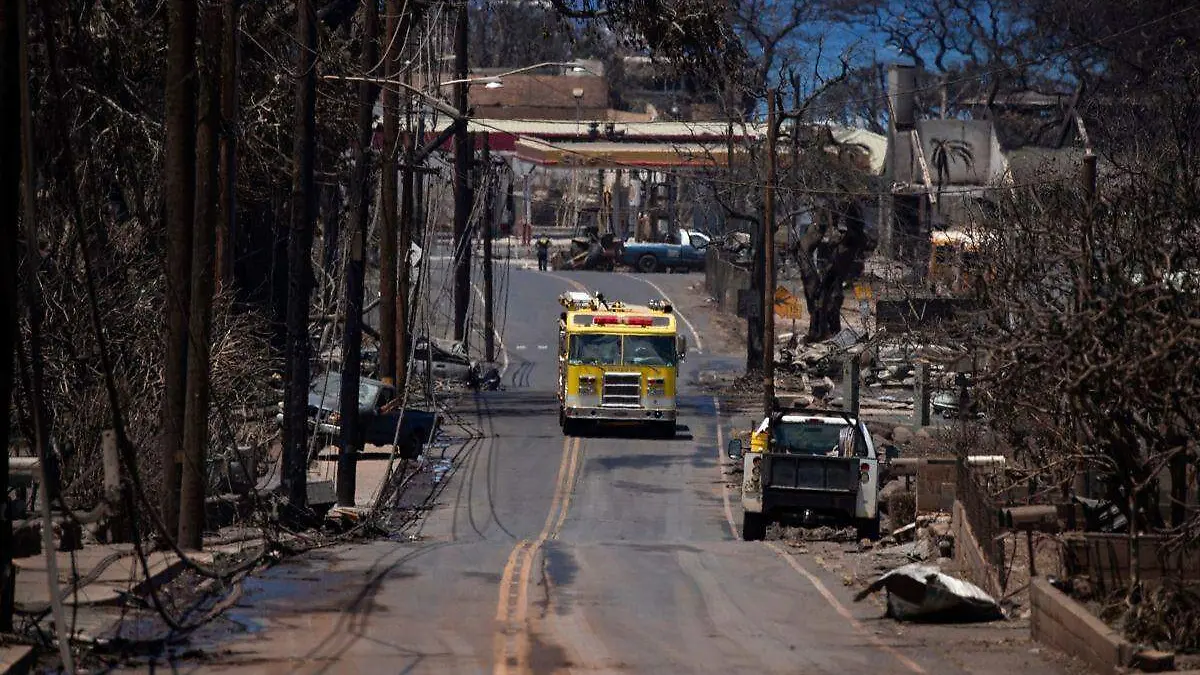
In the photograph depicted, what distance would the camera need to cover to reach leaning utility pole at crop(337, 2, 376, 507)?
24469 millimetres

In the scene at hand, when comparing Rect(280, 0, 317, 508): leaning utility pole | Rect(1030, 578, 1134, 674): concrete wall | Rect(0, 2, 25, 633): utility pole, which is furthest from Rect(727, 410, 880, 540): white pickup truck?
Rect(0, 2, 25, 633): utility pole

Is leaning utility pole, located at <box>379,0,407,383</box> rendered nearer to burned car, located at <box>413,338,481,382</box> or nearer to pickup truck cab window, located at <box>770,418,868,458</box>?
pickup truck cab window, located at <box>770,418,868,458</box>

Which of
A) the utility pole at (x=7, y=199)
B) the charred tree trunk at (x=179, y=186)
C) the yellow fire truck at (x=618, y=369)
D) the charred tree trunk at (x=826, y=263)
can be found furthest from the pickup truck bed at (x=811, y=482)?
the charred tree trunk at (x=826, y=263)

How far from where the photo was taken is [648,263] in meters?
78.0

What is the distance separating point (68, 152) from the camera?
436 inches

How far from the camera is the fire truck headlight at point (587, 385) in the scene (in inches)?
1441

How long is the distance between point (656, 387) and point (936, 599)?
22.6 meters

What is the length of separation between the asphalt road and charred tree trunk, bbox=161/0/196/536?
226 cm

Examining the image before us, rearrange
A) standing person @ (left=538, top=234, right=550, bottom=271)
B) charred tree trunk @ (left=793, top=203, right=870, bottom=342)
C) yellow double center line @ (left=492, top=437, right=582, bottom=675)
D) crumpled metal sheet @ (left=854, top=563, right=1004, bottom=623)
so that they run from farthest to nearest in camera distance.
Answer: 1. standing person @ (left=538, top=234, right=550, bottom=271)
2. charred tree trunk @ (left=793, top=203, right=870, bottom=342)
3. crumpled metal sheet @ (left=854, top=563, right=1004, bottom=623)
4. yellow double center line @ (left=492, top=437, right=582, bottom=675)

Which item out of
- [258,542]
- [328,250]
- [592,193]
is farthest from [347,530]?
[592,193]

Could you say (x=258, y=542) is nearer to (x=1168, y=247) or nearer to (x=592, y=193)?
(x=1168, y=247)

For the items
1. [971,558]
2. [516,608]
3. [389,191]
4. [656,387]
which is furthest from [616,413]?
[516,608]

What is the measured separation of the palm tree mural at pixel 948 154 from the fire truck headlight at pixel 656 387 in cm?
3067

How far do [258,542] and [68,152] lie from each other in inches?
359
